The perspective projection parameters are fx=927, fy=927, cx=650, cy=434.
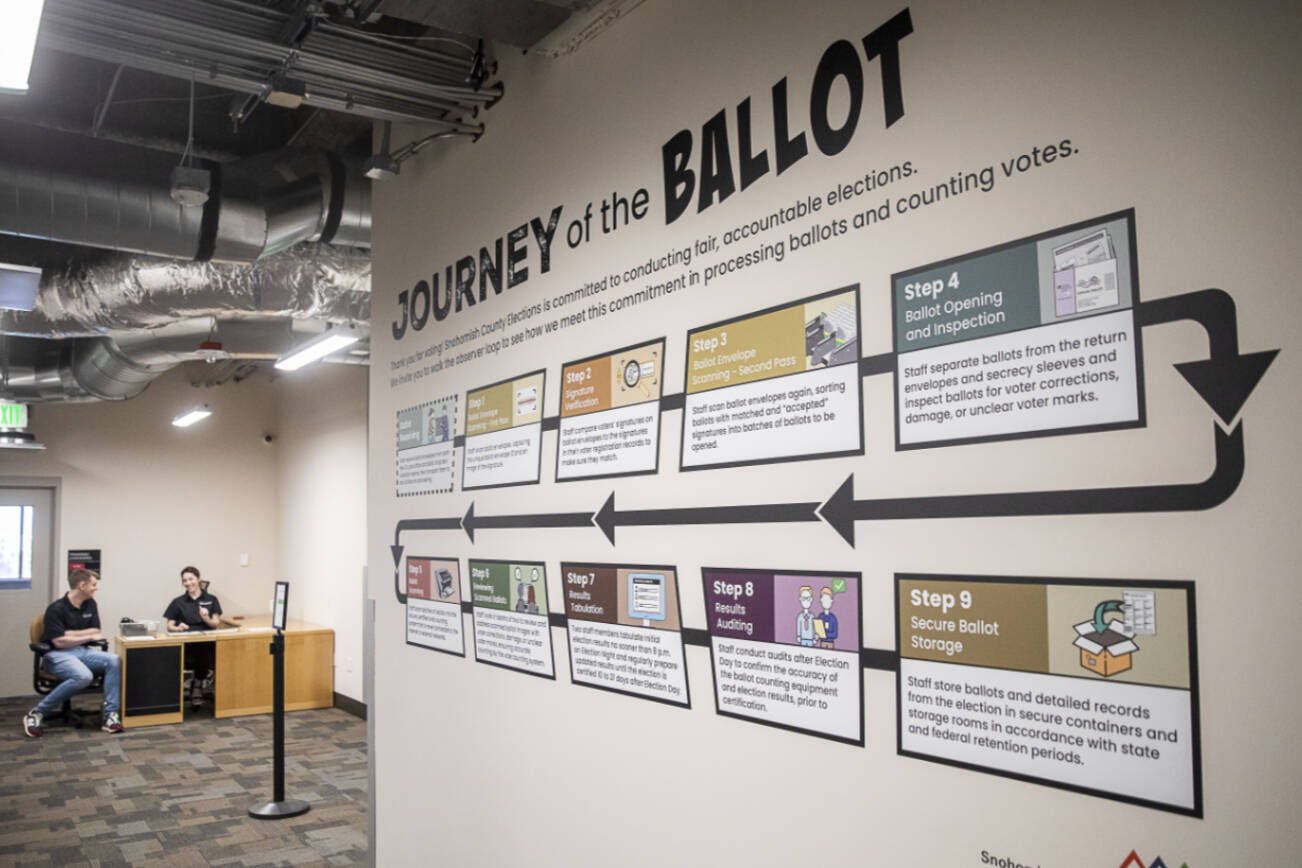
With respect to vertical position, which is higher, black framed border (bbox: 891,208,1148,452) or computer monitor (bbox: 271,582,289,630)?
black framed border (bbox: 891,208,1148,452)

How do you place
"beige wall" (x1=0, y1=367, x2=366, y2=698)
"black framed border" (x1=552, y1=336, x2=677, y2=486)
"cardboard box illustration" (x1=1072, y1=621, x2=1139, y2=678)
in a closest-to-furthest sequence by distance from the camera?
"cardboard box illustration" (x1=1072, y1=621, x2=1139, y2=678) < "black framed border" (x1=552, y1=336, x2=677, y2=486) < "beige wall" (x1=0, y1=367, x2=366, y2=698)

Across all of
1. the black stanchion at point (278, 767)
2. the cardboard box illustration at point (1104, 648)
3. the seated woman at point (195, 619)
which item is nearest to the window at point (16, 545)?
the seated woman at point (195, 619)

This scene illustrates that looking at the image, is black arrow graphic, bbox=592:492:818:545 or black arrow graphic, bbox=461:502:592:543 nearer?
black arrow graphic, bbox=592:492:818:545

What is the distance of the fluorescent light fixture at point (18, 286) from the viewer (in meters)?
4.16

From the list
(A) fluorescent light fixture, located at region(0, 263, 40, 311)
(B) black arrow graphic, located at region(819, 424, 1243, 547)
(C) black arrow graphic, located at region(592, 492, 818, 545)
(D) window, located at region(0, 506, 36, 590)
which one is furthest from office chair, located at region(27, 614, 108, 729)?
(B) black arrow graphic, located at region(819, 424, 1243, 547)

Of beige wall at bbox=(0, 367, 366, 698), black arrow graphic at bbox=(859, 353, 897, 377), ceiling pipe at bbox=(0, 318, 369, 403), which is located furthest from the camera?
beige wall at bbox=(0, 367, 366, 698)

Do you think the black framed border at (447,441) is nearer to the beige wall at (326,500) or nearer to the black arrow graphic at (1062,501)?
the black arrow graphic at (1062,501)

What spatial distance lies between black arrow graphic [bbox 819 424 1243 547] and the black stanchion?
4.29 m

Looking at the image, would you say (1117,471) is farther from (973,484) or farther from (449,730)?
(449,730)

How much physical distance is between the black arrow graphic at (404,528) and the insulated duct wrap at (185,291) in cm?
187

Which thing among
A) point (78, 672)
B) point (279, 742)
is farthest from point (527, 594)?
point (78, 672)

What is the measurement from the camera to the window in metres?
9.14

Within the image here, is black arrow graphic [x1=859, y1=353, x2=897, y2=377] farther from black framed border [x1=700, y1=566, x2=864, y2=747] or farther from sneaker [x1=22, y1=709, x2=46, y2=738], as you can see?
sneaker [x1=22, y1=709, x2=46, y2=738]

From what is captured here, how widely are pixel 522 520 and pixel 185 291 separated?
2915mm
